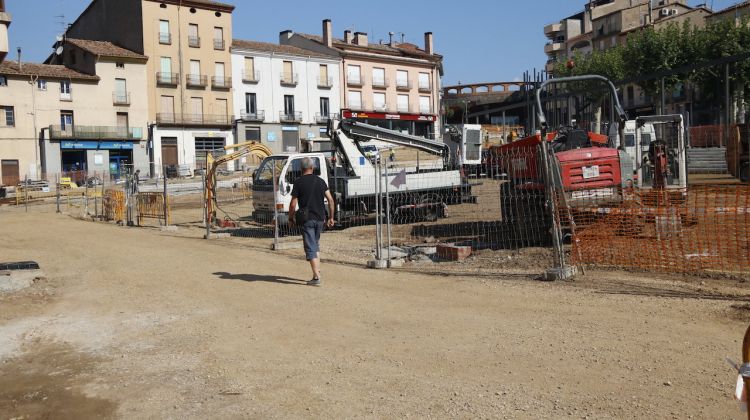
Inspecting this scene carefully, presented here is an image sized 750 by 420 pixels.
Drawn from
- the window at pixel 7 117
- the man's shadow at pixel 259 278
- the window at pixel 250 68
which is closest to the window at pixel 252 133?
the window at pixel 250 68

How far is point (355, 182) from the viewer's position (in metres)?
17.9

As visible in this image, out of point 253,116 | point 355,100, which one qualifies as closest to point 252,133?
point 253,116

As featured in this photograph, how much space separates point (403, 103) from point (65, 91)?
31.9 m

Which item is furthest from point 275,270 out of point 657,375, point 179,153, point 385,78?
point 385,78

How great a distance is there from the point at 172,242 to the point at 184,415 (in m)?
11.5

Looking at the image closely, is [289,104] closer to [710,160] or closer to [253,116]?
[253,116]

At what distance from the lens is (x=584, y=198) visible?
1110 cm

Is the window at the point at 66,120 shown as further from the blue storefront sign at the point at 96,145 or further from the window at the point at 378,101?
the window at the point at 378,101

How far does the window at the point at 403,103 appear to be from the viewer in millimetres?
68875

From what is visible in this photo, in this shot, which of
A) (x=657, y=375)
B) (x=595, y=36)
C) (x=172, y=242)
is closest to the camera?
(x=657, y=375)

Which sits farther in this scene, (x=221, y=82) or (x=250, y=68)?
(x=250, y=68)

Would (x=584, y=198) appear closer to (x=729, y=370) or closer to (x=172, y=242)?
(x=729, y=370)

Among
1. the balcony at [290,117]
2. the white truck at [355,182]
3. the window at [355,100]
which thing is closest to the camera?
the white truck at [355,182]

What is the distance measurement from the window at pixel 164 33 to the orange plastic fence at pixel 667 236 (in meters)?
52.2
